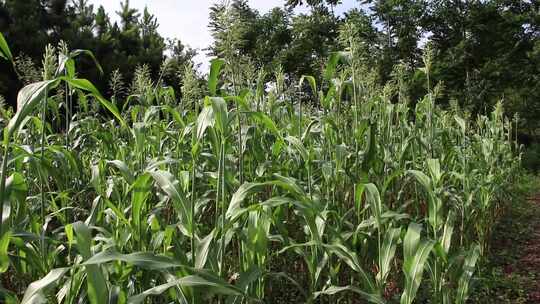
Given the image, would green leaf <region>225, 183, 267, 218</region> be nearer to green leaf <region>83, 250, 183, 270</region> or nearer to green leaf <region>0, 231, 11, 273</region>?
green leaf <region>83, 250, 183, 270</region>

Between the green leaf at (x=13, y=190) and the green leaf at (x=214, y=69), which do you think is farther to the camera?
the green leaf at (x=214, y=69)

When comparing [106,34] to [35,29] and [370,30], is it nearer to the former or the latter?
[35,29]

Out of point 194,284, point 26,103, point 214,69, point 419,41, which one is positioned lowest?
point 194,284

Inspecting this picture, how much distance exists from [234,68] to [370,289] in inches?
38.0

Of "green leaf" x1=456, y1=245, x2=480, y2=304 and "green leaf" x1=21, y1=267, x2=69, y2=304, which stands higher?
"green leaf" x1=21, y1=267, x2=69, y2=304

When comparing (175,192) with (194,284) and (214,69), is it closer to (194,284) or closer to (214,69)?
(194,284)

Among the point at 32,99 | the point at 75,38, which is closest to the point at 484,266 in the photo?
the point at 32,99

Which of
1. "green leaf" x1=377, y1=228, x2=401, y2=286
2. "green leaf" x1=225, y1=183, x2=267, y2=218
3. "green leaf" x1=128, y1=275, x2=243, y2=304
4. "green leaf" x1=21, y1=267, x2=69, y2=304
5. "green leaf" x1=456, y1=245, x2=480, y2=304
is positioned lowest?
"green leaf" x1=456, y1=245, x2=480, y2=304

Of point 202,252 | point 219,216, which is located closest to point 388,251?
point 219,216

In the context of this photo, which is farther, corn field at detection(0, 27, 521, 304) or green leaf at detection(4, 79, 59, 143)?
corn field at detection(0, 27, 521, 304)

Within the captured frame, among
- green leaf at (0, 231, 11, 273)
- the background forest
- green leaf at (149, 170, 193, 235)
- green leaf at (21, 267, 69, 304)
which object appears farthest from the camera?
the background forest

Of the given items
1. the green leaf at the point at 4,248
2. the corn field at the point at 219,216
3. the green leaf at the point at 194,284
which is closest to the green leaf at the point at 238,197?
the corn field at the point at 219,216

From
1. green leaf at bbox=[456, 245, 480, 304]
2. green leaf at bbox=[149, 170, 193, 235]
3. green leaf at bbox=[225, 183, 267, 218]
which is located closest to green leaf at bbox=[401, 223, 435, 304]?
green leaf at bbox=[456, 245, 480, 304]

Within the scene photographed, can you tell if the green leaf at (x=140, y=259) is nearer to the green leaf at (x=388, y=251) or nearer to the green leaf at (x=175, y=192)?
the green leaf at (x=175, y=192)
